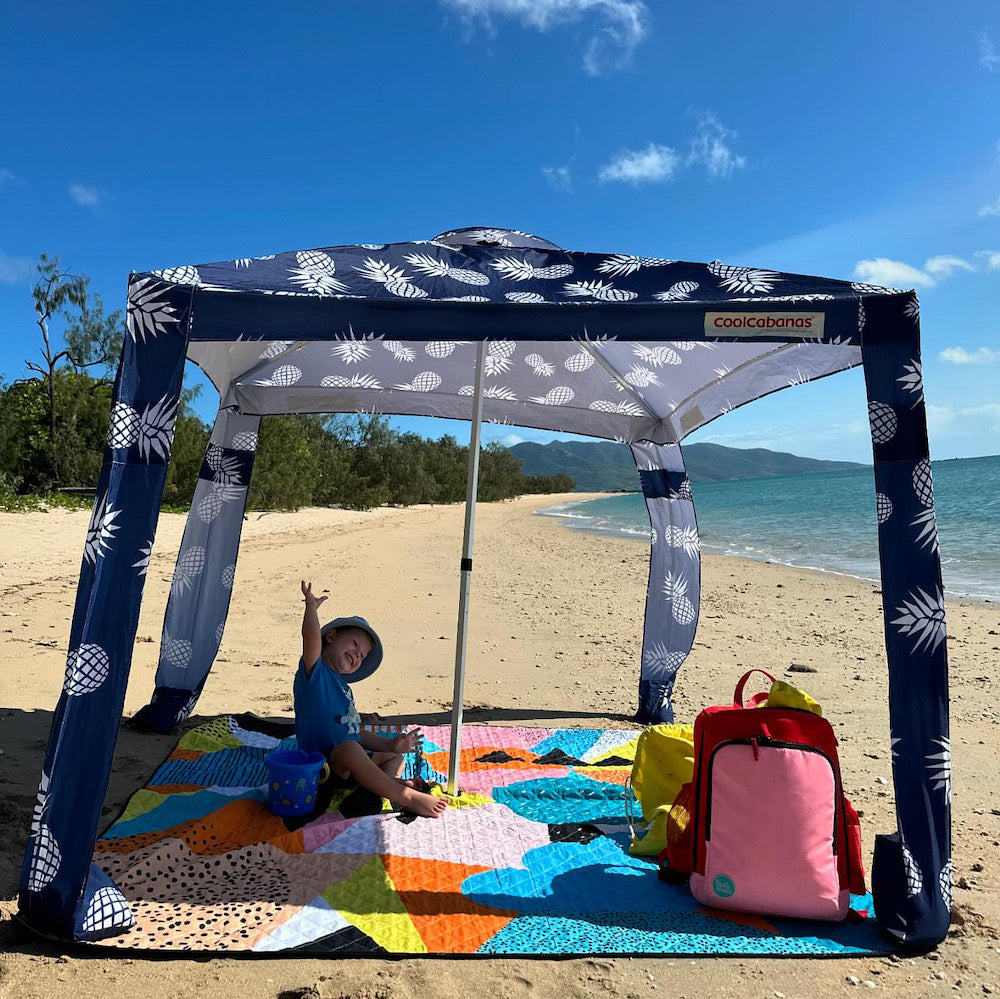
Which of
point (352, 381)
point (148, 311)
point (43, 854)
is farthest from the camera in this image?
point (352, 381)

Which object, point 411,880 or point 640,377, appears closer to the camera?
point 411,880

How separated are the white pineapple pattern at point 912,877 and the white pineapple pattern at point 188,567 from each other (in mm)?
4214

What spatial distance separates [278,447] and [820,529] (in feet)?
59.9

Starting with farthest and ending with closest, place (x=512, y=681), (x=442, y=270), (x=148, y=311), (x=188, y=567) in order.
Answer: (x=512, y=681) → (x=188, y=567) → (x=442, y=270) → (x=148, y=311)

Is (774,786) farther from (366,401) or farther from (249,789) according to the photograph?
(366,401)

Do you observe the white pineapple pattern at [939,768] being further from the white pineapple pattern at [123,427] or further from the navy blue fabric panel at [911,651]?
the white pineapple pattern at [123,427]

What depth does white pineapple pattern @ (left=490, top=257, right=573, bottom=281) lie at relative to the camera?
10.5 feet

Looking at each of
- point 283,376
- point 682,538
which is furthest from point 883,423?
point 283,376

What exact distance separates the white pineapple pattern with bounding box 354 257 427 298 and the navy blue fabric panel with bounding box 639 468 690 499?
9.80ft

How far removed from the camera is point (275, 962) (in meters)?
2.44

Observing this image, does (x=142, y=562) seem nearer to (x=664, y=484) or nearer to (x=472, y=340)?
(x=472, y=340)

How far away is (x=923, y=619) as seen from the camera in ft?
9.19

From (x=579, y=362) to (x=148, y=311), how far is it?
2.80 meters

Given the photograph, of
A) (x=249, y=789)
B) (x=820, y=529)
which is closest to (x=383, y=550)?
(x=249, y=789)
